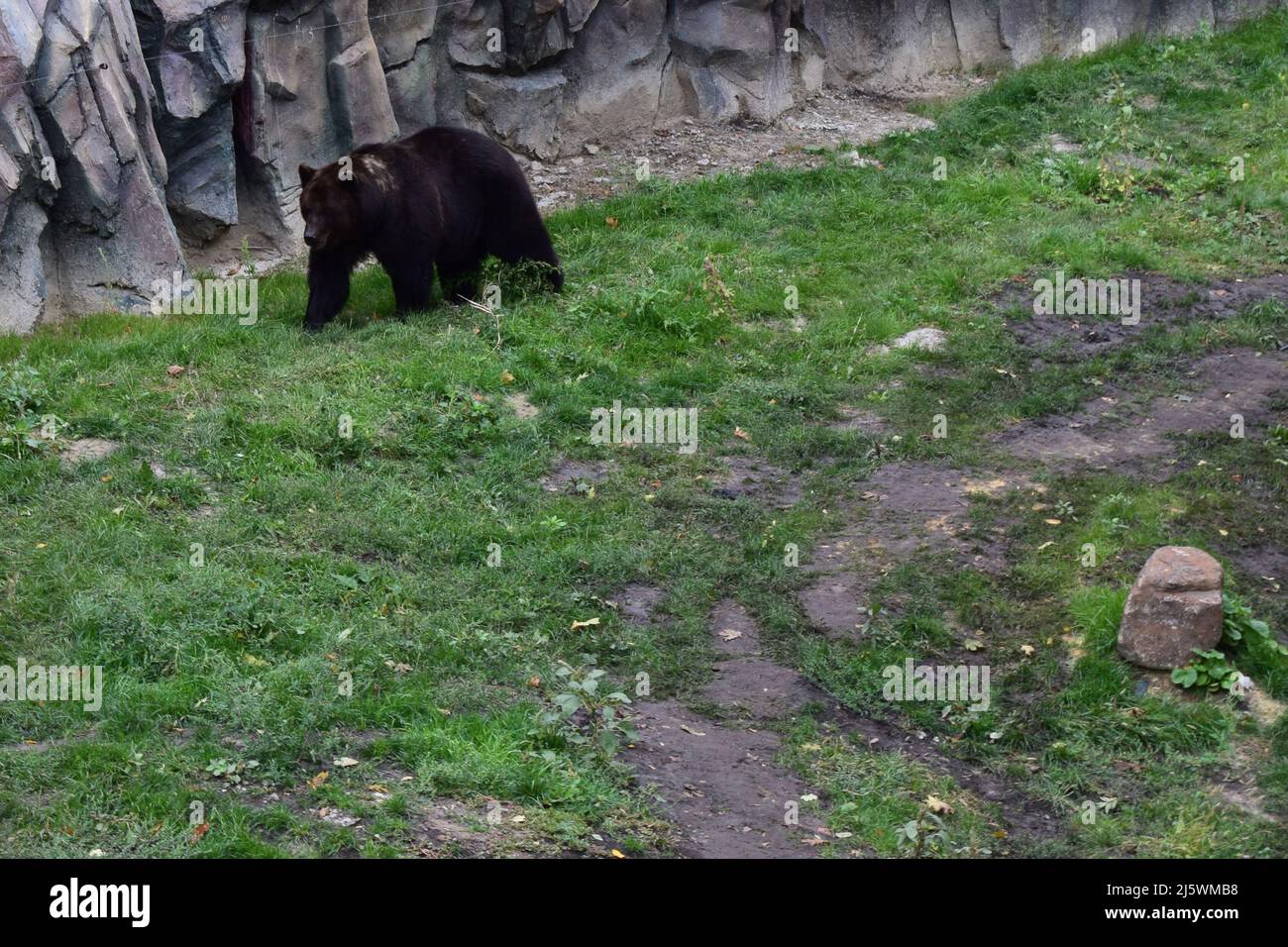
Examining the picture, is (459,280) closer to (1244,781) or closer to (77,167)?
(77,167)

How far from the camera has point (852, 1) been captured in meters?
17.8

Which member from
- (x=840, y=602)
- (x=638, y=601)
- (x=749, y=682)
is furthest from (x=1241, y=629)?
(x=638, y=601)

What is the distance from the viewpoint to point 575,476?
959 centimetres

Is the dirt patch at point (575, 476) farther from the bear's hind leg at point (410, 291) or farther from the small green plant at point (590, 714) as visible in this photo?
the bear's hind leg at point (410, 291)

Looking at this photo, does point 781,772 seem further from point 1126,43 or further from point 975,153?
point 1126,43

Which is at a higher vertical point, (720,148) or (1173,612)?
(720,148)

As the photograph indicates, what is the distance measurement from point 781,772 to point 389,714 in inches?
74.3
